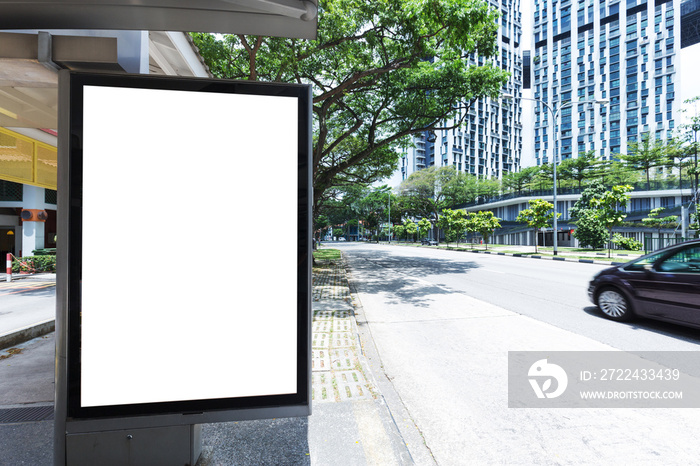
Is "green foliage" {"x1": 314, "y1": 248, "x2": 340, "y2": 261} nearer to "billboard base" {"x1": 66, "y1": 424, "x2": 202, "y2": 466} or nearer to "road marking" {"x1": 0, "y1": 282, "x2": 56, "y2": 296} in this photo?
"road marking" {"x1": 0, "y1": 282, "x2": 56, "y2": 296}

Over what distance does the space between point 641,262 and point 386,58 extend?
25.3ft

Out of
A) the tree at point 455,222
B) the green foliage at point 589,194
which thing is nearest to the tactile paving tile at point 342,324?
the green foliage at point 589,194

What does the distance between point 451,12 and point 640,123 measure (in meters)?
78.3

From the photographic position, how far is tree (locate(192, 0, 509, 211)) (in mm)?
8000

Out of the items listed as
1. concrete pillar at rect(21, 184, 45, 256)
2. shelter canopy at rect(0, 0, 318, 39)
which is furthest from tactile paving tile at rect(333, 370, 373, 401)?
concrete pillar at rect(21, 184, 45, 256)

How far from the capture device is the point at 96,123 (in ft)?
5.89

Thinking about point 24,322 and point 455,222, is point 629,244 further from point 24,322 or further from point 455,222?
point 24,322

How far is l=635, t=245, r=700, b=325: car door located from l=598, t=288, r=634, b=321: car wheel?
30 centimetres

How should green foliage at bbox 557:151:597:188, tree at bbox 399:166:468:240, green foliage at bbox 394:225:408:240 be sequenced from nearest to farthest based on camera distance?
green foliage at bbox 557:151:597:188 < tree at bbox 399:166:468:240 < green foliage at bbox 394:225:408:240

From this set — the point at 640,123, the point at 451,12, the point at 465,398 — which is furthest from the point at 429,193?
the point at 465,398

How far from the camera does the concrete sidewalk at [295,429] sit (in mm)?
2354

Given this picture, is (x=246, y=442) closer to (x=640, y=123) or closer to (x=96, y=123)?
(x=96, y=123)

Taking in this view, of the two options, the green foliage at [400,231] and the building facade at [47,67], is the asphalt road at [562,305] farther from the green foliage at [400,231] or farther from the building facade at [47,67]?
the green foliage at [400,231]

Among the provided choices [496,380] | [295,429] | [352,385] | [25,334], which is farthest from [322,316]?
[25,334]
